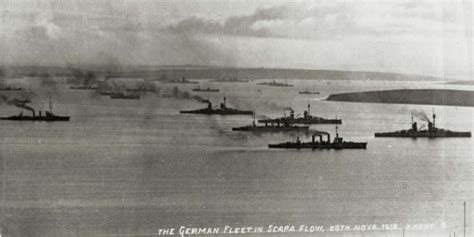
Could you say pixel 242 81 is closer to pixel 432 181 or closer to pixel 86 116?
pixel 86 116

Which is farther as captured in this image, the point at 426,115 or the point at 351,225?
the point at 426,115

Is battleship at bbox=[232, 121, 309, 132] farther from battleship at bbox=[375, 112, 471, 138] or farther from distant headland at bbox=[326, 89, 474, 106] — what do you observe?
battleship at bbox=[375, 112, 471, 138]

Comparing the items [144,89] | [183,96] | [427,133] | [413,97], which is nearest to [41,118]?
[144,89]

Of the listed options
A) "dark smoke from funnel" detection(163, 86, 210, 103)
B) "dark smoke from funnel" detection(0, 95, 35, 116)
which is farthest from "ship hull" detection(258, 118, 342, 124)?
"dark smoke from funnel" detection(0, 95, 35, 116)

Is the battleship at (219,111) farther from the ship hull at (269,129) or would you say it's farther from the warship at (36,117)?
the warship at (36,117)

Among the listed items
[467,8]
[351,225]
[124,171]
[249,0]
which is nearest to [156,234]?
[124,171]

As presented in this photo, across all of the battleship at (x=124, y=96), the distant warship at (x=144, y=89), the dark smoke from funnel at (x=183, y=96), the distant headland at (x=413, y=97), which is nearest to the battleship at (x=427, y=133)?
the distant headland at (x=413, y=97)

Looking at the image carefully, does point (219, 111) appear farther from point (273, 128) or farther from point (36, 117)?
point (36, 117)
